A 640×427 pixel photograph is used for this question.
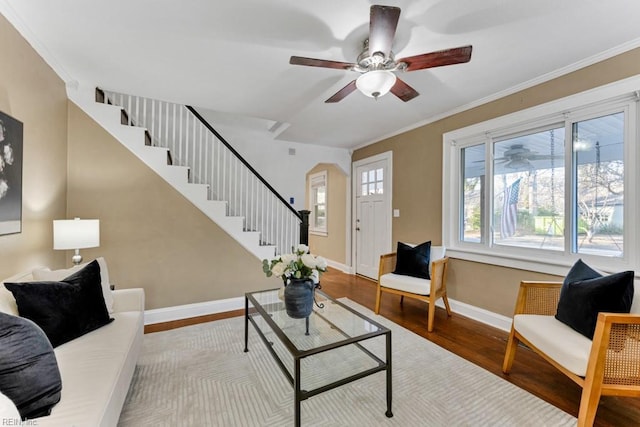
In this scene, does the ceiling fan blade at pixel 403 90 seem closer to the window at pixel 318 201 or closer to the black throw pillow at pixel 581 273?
the black throw pillow at pixel 581 273

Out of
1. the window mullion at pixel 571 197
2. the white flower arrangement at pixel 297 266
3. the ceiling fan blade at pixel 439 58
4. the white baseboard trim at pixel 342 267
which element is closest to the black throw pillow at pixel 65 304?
the white flower arrangement at pixel 297 266

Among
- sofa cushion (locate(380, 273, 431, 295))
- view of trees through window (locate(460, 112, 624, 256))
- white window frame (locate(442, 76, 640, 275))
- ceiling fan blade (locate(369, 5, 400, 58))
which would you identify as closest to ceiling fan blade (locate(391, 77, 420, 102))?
ceiling fan blade (locate(369, 5, 400, 58))

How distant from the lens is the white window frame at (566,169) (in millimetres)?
2098

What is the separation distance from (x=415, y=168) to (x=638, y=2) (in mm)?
2416

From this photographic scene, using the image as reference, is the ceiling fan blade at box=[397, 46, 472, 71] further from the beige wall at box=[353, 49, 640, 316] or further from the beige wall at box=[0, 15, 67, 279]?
the beige wall at box=[0, 15, 67, 279]

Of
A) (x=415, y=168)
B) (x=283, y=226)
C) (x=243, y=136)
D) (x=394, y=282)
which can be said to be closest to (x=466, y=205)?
(x=415, y=168)

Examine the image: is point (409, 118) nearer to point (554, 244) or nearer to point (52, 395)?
point (554, 244)

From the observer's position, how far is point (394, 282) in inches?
123

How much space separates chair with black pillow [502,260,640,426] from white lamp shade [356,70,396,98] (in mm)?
1856

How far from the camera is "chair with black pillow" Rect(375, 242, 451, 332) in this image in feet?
9.45

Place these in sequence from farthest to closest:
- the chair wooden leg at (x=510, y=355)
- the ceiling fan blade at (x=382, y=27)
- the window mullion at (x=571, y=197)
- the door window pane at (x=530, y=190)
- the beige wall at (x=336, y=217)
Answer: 1. the beige wall at (x=336, y=217)
2. the door window pane at (x=530, y=190)
3. the window mullion at (x=571, y=197)
4. the chair wooden leg at (x=510, y=355)
5. the ceiling fan blade at (x=382, y=27)

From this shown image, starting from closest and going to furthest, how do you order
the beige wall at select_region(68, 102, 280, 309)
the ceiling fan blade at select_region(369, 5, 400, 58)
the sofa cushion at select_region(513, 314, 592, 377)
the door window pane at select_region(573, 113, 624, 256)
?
the ceiling fan blade at select_region(369, 5, 400, 58) → the sofa cushion at select_region(513, 314, 592, 377) → the door window pane at select_region(573, 113, 624, 256) → the beige wall at select_region(68, 102, 280, 309)

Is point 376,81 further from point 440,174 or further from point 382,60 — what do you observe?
point 440,174

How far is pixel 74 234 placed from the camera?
216 cm
